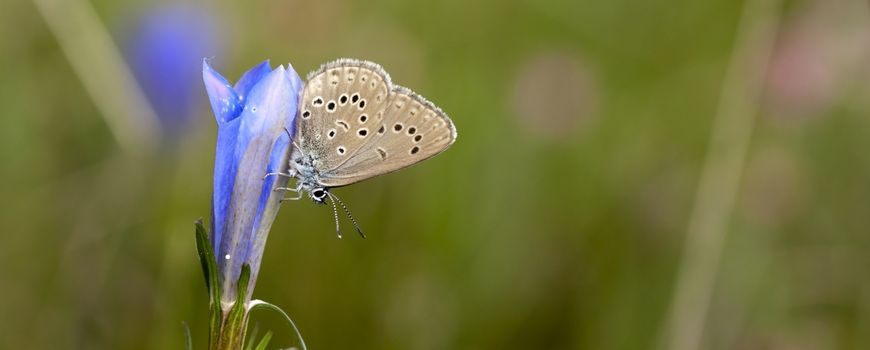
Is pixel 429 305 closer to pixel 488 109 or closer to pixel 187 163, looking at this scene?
pixel 187 163

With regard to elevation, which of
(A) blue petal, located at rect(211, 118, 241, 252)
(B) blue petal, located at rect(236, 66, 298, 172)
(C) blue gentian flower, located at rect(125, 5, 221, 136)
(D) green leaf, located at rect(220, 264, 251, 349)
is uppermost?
(C) blue gentian flower, located at rect(125, 5, 221, 136)

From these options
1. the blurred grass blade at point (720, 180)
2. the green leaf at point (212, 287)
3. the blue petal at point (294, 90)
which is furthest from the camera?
the blurred grass blade at point (720, 180)

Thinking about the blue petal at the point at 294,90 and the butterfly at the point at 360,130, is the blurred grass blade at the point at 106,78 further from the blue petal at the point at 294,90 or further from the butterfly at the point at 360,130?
the blue petal at the point at 294,90

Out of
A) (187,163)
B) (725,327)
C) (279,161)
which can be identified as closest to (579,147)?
(725,327)

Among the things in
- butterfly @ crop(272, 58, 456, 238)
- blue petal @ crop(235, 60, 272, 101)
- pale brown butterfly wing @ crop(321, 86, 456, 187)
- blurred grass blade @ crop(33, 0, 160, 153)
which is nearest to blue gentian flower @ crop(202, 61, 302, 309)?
blue petal @ crop(235, 60, 272, 101)

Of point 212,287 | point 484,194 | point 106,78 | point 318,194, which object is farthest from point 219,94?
point 484,194

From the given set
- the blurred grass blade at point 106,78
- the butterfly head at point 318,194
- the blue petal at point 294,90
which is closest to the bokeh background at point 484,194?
the blurred grass blade at point 106,78

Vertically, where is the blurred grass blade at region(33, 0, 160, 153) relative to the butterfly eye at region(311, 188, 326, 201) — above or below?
above

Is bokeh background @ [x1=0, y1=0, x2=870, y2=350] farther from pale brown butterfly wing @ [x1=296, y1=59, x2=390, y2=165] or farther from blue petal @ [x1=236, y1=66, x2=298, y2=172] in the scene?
blue petal @ [x1=236, y1=66, x2=298, y2=172]
